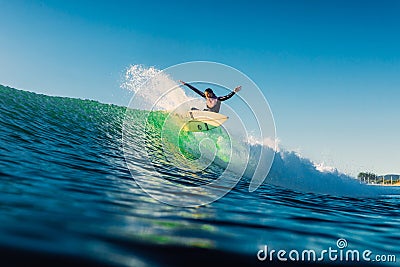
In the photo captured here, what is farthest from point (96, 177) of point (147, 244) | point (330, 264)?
point (330, 264)

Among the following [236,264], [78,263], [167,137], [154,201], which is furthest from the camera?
[167,137]

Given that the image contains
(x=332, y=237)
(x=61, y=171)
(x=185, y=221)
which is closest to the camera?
(x=185, y=221)

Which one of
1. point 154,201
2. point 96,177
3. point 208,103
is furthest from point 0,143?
point 208,103

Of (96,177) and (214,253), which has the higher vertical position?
(96,177)

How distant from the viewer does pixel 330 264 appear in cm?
445

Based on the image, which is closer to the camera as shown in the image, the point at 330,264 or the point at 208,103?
the point at 330,264

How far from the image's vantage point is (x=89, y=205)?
538cm

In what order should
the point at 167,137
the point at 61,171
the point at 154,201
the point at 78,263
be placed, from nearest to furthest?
the point at 78,263 < the point at 154,201 < the point at 61,171 < the point at 167,137

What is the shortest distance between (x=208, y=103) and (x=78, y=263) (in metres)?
11.2

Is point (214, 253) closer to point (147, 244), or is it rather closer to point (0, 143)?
point (147, 244)

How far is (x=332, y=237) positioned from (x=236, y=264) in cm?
301

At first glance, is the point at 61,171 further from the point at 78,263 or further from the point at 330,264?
the point at 330,264

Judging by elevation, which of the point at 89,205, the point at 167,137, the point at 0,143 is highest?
the point at 167,137

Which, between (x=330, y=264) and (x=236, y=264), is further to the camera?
(x=330, y=264)
